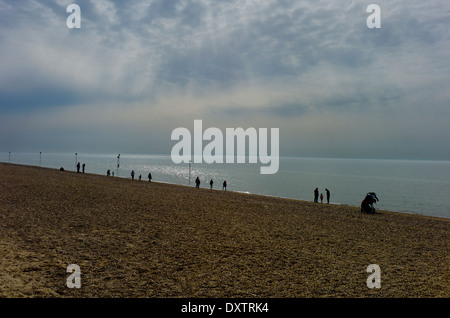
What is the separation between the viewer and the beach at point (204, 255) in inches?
272

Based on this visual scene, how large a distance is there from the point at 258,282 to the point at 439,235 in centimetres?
1327

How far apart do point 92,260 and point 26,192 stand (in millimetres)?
15928

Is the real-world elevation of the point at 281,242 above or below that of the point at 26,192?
below

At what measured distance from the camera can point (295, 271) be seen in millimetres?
8312

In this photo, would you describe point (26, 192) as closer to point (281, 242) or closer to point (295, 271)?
point (281, 242)

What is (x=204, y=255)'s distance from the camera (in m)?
9.44

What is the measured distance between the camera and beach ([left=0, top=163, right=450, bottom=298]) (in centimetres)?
691
